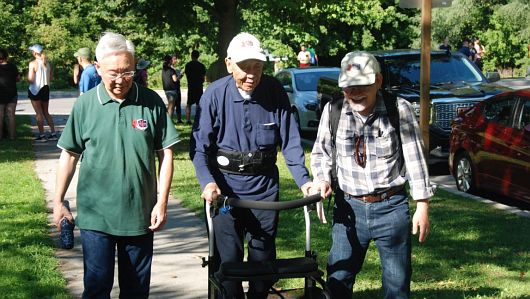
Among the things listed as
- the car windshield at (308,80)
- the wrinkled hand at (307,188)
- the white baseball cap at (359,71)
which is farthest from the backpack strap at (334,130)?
the car windshield at (308,80)

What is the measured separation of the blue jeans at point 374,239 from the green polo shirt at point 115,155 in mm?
1095

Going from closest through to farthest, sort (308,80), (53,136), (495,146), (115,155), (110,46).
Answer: (110,46), (115,155), (495,146), (53,136), (308,80)

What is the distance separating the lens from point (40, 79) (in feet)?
60.7

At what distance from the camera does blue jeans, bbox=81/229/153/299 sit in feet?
17.0

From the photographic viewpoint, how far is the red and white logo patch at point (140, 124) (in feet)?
16.7

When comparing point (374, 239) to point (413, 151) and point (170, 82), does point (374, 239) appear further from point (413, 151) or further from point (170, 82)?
point (170, 82)

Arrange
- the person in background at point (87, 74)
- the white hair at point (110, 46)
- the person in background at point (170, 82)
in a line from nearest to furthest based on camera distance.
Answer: the white hair at point (110, 46), the person in background at point (87, 74), the person in background at point (170, 82)

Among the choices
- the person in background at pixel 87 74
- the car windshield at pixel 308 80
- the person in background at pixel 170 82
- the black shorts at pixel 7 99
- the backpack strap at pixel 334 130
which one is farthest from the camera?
the person in background at pixel 170 82

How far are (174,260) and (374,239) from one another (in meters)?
3.43

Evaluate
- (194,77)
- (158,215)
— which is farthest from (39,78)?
(158,215)

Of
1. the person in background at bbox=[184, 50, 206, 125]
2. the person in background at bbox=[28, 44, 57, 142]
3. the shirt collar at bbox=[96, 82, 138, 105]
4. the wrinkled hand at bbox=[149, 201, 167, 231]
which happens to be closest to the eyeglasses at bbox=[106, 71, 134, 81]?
the shirt collar at bbox=[96, 82, 138, 105]

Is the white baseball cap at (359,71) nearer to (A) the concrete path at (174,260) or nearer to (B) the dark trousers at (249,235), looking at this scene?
(B) the dark trousers at (249,235)

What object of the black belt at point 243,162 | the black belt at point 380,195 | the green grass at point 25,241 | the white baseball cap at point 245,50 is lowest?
the green grass at point 25,241

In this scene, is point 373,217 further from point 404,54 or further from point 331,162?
point 404,54
